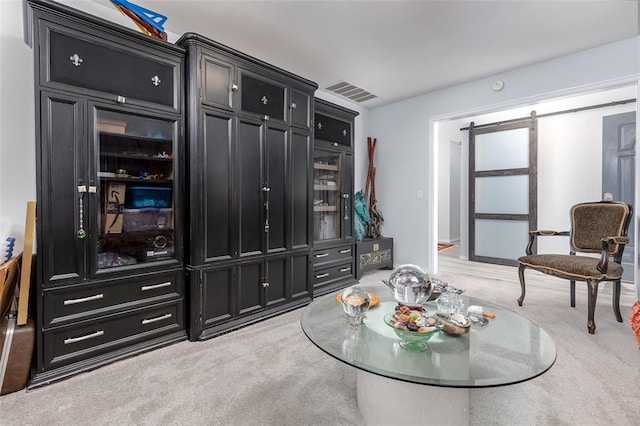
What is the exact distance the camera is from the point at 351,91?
4.13 metres

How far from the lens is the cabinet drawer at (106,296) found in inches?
68.2

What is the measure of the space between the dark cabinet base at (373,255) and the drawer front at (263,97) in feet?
6.49

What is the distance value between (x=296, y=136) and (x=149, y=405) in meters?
2.30

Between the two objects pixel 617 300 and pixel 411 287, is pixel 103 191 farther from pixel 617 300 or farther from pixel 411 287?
pixel 617 300

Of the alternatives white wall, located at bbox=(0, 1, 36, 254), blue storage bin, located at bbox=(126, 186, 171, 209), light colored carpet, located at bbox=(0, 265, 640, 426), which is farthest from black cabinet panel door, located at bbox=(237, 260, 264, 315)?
white wall, located at bbox=(0, 1, 36, 254)

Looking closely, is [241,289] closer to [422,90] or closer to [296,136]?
[296,136]

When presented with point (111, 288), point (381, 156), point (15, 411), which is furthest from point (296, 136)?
point (15, 411)

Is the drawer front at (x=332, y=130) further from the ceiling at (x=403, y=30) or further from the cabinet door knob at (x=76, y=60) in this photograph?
the cabinet door knob at (x=76, y=60)

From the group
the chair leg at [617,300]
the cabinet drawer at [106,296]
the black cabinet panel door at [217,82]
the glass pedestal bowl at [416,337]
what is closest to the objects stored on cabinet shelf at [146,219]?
the cabinet drawer at [106,296]

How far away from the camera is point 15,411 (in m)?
1.45

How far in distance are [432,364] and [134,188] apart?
2.17 meters

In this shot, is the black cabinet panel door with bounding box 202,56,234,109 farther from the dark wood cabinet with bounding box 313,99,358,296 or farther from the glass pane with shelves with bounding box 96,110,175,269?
the dark wood cabinet with bounding box 313,99,358,296

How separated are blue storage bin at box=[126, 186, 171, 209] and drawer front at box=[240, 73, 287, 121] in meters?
0.92

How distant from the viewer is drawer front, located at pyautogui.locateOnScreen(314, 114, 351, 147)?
3.41m
